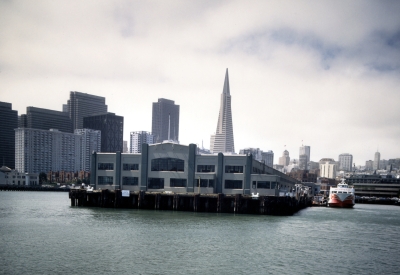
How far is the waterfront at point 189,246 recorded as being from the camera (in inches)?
1390

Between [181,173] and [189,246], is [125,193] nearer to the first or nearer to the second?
[181,173]

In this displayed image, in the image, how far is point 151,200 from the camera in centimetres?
7875

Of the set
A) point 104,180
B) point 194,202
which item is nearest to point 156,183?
point 194,202

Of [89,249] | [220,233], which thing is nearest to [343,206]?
[220,233]

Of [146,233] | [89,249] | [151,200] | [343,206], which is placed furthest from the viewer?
[343,206]

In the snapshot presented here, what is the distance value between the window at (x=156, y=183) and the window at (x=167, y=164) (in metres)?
2.42

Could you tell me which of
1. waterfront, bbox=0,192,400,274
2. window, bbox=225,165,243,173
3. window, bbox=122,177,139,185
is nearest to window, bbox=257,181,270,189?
window, bbox=225,165,243,173

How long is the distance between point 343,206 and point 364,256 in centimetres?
7930

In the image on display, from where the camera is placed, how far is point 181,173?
81.5 meters

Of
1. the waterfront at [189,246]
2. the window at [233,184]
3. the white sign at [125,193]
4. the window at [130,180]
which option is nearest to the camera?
the waterfront at [189,246]

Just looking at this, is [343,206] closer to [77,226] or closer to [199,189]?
[199,189]

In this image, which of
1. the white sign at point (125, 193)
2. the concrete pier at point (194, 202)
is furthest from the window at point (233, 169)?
the white sign at point (125, 193)

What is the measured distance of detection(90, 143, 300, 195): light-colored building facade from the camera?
78.9 m

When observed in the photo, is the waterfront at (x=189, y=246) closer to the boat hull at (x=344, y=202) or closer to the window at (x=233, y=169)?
the window at (x=233, y=169)
